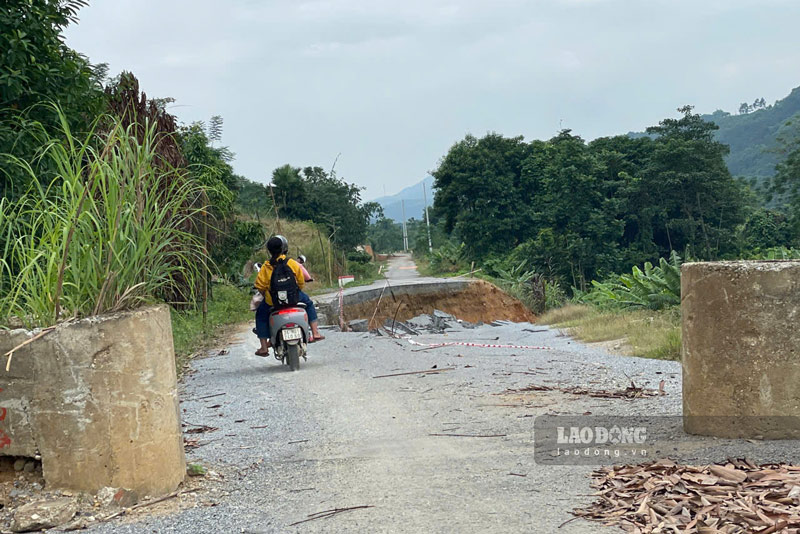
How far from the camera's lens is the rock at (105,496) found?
414cm

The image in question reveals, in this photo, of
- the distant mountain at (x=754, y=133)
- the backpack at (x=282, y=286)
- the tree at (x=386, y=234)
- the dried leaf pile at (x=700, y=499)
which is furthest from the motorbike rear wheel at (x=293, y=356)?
the distant mountain at (x=754, y=133)

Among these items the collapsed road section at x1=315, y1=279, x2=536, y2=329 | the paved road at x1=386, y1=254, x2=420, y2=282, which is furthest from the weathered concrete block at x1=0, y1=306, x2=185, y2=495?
the paved road at x1=386, y1=254, x2=420, y2=282

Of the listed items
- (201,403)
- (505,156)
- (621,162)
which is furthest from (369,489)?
(505,156)

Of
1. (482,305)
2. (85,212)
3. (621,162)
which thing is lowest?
(482,305)

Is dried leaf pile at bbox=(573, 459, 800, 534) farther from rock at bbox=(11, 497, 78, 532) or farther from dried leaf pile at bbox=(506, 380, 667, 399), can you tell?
rock at bbox=(11, 497, 78, 532)

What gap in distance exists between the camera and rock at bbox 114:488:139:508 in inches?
164

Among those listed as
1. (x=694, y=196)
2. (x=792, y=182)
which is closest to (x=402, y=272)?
(x=694, y=196)

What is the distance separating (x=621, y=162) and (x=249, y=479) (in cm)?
4362

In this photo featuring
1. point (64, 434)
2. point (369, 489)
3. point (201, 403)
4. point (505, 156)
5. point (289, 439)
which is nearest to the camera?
point (64, 434)

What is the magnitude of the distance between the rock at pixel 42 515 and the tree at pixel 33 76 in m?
4.11

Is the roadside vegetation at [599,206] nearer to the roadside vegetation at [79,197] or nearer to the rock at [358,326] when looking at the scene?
the rock at [358,326]

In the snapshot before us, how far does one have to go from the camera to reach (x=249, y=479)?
487cm

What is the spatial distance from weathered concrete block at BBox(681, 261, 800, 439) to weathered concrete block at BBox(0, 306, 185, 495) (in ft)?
11.4

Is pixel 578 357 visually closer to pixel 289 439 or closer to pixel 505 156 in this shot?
pixel 289 439
